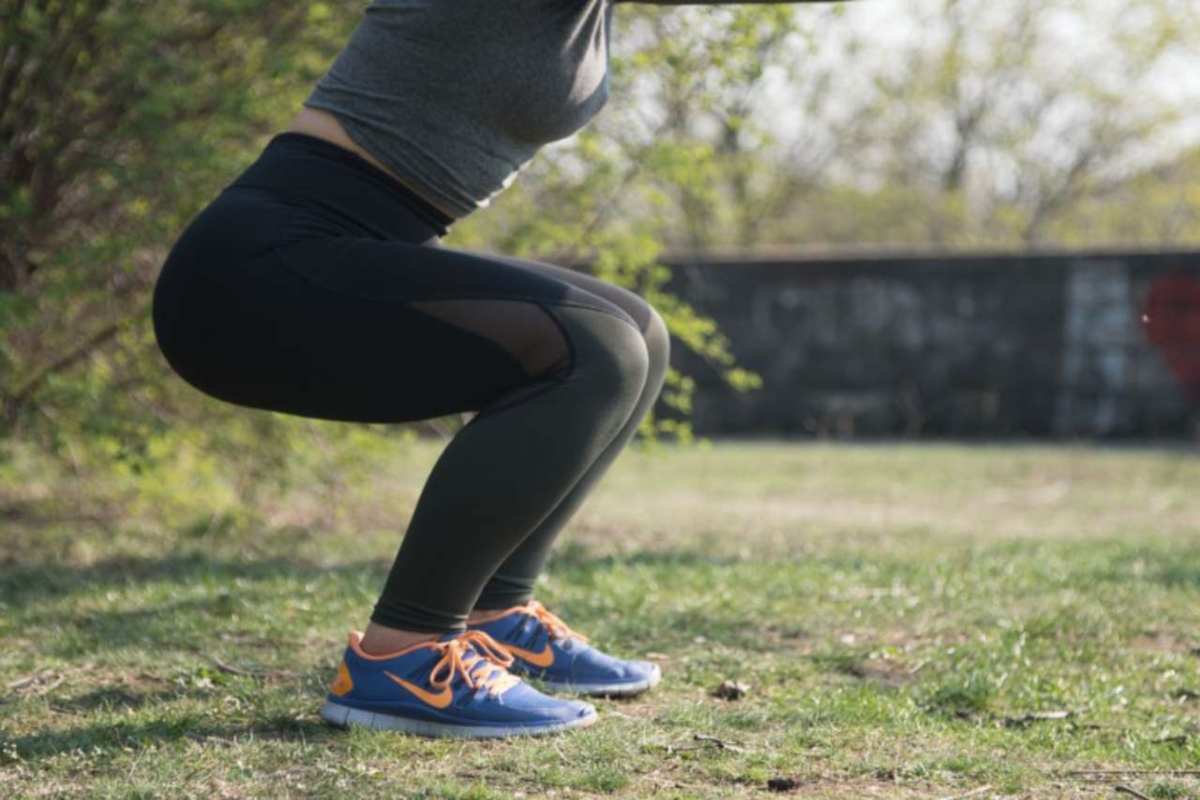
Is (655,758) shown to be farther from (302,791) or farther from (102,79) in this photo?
(102,79)

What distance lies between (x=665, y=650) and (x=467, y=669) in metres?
0.98

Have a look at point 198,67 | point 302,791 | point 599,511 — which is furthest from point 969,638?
point 599,511

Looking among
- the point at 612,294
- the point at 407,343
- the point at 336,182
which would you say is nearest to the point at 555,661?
the point at 612,294

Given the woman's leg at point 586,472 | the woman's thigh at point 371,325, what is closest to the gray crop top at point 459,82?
the woman's thigh at point 371,325

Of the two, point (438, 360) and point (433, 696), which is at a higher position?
point (438, 360)

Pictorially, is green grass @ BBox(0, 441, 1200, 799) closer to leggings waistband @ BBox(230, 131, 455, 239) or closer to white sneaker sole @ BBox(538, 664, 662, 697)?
white sneaker sole @ BBox(538, 664, 662, 697)

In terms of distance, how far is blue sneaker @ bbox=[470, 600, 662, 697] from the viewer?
2988 millimetres

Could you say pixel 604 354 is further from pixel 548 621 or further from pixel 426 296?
pixel 548 621

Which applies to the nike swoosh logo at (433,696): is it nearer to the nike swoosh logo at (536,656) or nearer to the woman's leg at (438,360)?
the woman's leg at (438,360)

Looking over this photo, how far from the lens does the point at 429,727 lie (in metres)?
2.61

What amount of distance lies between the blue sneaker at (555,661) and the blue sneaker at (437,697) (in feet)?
0.99

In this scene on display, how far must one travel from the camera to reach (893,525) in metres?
6.84

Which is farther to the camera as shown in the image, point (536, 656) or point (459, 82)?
point (536, 656)

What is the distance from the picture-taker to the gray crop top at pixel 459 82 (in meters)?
2.50
